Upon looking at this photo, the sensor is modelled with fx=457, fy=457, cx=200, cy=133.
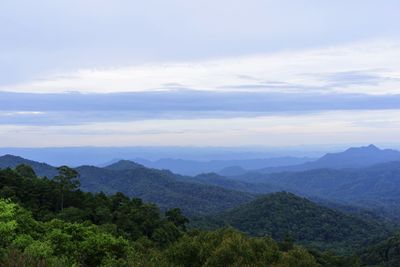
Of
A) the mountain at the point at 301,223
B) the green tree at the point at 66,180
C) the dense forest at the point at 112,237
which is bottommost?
the mountain at the point at 301,223

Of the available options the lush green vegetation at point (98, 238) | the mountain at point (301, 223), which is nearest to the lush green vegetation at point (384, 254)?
the mountain at point (301, 223)

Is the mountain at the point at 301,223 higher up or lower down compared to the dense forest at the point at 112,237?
lower down

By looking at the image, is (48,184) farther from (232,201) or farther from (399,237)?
(232,201)

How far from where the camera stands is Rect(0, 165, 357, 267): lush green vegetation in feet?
75.4

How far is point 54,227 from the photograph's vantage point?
106ft

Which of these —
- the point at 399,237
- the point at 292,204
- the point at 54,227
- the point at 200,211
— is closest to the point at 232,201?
the point at 200,211

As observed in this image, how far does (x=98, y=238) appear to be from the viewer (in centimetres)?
2991

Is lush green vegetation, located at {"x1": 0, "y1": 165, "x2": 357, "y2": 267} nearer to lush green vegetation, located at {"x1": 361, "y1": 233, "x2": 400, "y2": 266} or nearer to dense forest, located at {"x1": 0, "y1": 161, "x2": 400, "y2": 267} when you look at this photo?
dense forest, located at {"x1": 0, "y1": 161, "x2": 400, "y2": 267}

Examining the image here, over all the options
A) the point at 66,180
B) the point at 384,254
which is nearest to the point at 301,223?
the point at 384,254

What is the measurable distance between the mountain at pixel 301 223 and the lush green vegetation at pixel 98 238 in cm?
5654

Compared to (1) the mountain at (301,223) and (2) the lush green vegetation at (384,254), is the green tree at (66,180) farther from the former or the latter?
(1) the mountain at (301,223)

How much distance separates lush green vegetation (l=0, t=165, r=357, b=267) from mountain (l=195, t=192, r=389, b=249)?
2226 inches

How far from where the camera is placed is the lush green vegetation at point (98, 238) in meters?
23.0

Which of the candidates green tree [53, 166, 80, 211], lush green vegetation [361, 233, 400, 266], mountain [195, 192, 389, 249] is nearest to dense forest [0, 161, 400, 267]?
green tree [53, 166, 80, 211]
